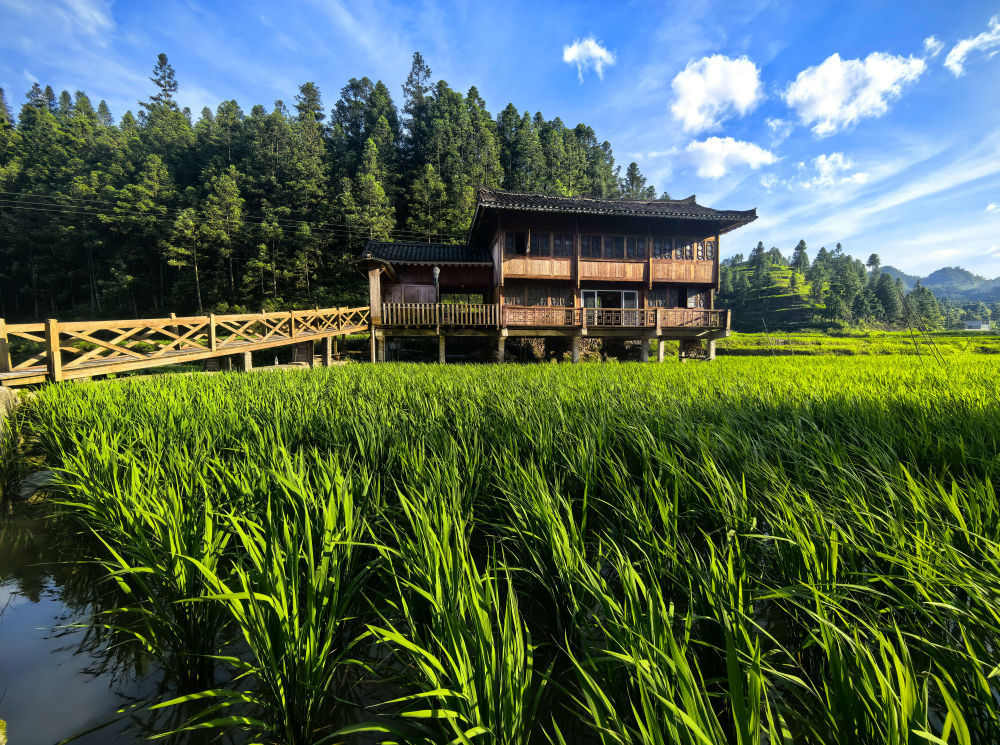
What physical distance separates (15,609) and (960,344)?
35808 millimetres

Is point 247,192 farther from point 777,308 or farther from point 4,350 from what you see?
point 777,308

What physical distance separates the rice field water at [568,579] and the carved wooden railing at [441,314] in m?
10.9

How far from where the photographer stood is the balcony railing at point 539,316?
14336mm

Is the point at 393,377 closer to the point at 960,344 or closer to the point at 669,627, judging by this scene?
the point at 669,627

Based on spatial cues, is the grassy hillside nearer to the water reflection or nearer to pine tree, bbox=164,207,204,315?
the water reflection

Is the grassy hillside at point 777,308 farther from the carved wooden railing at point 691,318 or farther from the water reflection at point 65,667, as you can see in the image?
the water reflection at point 65,667

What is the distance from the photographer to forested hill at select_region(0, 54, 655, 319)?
31.2m

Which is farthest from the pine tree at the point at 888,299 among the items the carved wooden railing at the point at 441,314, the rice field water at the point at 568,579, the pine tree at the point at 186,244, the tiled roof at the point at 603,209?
the pine tree at the point at 186,244

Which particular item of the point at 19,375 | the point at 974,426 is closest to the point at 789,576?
the point at 974,426

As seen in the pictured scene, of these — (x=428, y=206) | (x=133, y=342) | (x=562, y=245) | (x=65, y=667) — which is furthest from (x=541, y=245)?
(x=428, y=206)

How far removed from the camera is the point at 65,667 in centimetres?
167

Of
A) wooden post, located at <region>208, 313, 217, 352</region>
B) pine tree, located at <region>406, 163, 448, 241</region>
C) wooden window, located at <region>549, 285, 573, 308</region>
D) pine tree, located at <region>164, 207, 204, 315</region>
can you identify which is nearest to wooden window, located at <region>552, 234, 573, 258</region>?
wooden window, located at <region>549, 285, 573, 308</region>

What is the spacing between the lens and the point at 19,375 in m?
6.18

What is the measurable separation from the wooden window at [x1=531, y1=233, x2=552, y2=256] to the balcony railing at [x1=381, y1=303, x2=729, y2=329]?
315 cm
